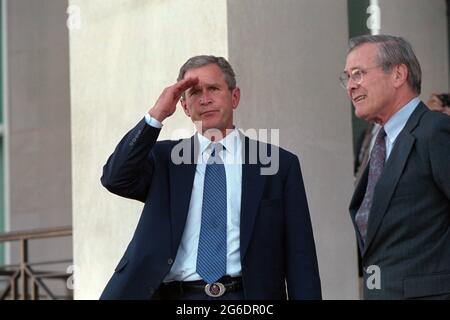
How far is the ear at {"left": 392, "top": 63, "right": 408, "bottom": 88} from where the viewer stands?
4.81 m

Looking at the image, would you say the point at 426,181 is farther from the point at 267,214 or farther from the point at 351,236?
the point at 351,236

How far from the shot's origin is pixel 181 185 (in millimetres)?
Answer: 4910

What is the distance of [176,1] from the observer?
6.86 meters

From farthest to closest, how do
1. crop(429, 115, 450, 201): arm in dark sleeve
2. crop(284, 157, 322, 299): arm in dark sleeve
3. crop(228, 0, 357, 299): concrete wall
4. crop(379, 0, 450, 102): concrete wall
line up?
crop(379, 0, 450, 102): concrete wall < crop(228, 0, 357, 299): concrete wall < crop(284, 157, 322, 299): arm in dark sleeve < crop(429, 115, 450, 201): arm in dark sleeve

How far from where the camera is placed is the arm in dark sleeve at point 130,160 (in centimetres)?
481

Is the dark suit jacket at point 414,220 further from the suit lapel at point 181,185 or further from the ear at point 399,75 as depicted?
the suit lapel at point 181,185

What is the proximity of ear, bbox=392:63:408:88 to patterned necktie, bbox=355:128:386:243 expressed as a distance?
215mm

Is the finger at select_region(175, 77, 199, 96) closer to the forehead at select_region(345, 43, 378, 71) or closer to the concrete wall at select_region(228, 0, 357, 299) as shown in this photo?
→ the forehead at select_region(345, 43, 378, 71)

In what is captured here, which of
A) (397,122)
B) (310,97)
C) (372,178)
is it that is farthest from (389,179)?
(310,97)

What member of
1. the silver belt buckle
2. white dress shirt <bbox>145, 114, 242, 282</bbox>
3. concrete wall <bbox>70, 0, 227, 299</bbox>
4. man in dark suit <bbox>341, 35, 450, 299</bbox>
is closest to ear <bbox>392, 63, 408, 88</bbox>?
man in dark suit <bbox>341, 35, 450, 299</bbox>

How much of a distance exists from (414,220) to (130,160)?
47.9 inches

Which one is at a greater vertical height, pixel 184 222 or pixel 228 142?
pixel 228 142

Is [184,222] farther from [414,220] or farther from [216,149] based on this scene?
[414,220]

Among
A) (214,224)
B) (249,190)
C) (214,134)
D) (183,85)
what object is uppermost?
(183,85)
